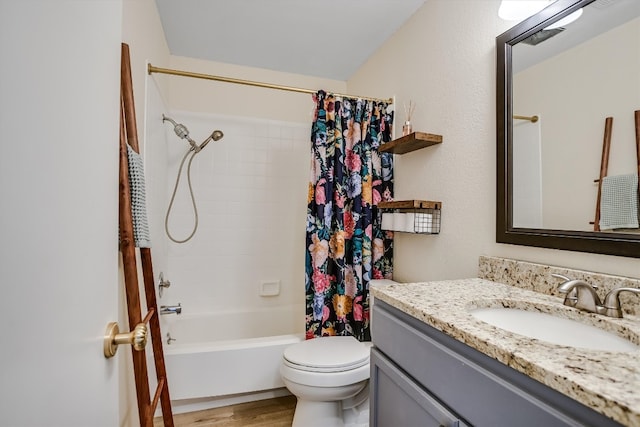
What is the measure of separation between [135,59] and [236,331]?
201 cm

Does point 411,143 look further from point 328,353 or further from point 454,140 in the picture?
point 328,353

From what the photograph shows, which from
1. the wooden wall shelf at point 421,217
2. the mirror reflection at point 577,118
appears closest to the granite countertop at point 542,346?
the mirror reflection at point 577,118

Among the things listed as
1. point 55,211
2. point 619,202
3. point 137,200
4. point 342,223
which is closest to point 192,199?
point 342,223

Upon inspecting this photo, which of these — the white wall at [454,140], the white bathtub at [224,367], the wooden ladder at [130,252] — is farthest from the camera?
the white bathtub at [224,367]

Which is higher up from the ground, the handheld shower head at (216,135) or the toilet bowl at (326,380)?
the handheld shower head at (216,135)

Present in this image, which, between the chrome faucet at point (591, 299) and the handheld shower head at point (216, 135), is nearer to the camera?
the chrome faucet at point (591, 299)

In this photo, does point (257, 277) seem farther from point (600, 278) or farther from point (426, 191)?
point (600, 278)

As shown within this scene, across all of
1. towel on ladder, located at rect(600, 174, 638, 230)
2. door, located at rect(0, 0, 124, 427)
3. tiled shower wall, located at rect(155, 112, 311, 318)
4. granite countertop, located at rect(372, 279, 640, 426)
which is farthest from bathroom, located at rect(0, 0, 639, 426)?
tiled shower wall, located at rect(155, 112, 311, 318)

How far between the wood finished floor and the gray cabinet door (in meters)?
0.94

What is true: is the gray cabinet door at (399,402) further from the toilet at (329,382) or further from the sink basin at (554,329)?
the toilet at (329,382)

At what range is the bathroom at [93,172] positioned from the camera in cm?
33

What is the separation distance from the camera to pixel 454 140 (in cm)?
154

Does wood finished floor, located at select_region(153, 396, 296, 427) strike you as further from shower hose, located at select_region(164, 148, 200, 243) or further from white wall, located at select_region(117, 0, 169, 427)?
shower hose, located at select_region(164, 148, 200, 243)

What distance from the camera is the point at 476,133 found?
1.41 m
